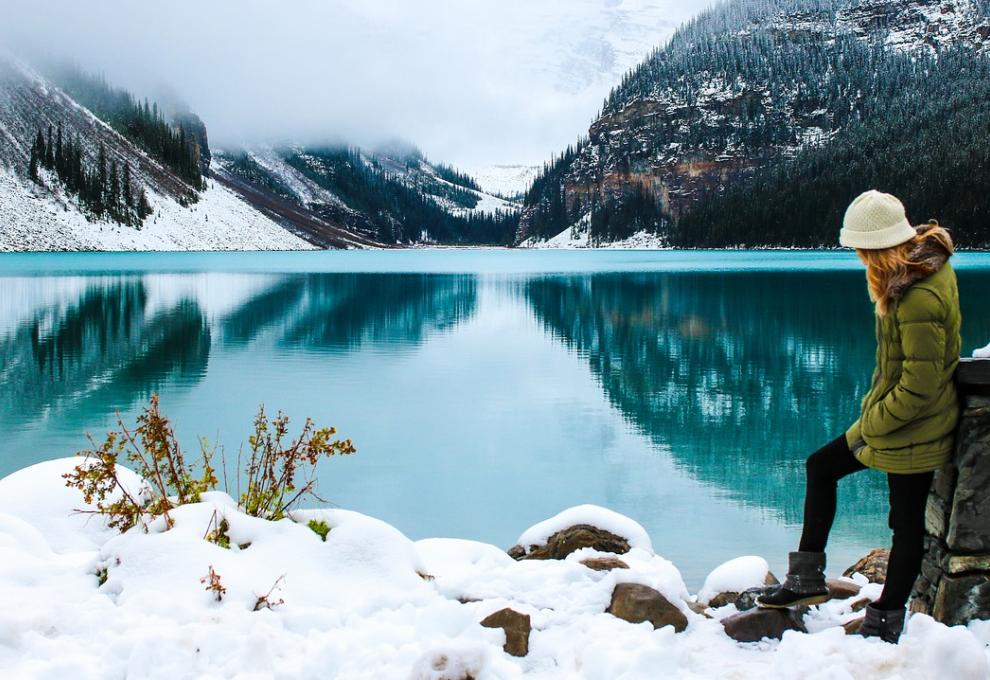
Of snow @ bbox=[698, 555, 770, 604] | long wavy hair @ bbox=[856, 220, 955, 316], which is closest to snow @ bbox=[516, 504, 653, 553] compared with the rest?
snow @ bbox=[698, 555, 770, 604]

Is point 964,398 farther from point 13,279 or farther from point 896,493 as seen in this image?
point 13,279

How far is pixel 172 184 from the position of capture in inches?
6531

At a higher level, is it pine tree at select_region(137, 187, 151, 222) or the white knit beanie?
pine tree at select_region(137, 187, 151, 222)

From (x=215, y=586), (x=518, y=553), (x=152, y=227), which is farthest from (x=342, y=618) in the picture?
(x=152, y=227)

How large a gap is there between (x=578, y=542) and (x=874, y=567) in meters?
2.48

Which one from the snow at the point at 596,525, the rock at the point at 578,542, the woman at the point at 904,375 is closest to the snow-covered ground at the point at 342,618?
the woman at the point at 904,375

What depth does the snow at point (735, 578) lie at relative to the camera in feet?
19.8

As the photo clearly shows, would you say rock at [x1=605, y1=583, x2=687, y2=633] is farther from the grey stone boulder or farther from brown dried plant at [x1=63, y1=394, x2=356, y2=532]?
brown dried plant at [x1=63, y1=394, x2=356, y2=532]

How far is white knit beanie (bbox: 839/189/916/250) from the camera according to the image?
4.57m

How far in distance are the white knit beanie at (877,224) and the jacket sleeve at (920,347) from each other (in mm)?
332

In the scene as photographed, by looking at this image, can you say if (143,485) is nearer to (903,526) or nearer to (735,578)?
(735,578)

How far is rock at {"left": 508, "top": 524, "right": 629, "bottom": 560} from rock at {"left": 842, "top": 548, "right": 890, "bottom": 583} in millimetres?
1998

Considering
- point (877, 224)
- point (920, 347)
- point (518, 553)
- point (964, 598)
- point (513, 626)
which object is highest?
point (877, 224)

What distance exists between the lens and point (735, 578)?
608 cm
